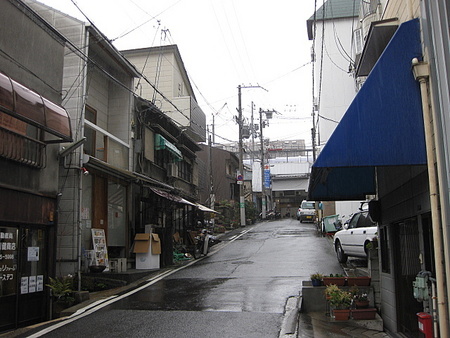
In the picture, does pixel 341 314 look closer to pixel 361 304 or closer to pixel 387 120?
pixel 361 304

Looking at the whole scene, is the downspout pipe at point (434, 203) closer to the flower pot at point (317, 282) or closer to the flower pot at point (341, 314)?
the flower pot at point (341, 314)

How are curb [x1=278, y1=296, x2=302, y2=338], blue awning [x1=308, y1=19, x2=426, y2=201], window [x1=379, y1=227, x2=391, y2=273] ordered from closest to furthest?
blue awning [x1=308, y1=19, x2=426, y2=201] < curb [x1=278, y1=296, x2=302, y2=338] < window [x1=379, y1=227, x2=391, y2=273]

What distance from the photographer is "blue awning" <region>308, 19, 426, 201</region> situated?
17.8ft

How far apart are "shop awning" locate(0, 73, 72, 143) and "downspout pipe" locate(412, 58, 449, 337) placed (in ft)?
23.7

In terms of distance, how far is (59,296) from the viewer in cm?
1110

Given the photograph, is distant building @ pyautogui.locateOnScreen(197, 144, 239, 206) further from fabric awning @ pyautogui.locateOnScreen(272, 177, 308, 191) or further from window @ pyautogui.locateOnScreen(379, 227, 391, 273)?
window @ pyautogui.locateOnScreen(379, 227, 391, 273)

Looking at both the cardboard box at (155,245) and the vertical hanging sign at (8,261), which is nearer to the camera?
the vertical hanging sign at (8,261)

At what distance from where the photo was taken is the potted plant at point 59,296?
1106 cm

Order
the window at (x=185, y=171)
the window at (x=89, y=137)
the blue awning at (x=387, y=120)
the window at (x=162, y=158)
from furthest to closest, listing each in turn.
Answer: the window at (x=185, y=171) < the window at (x=162, y=158) < the window at (x=89, y=137) < the blue awning at (x=387, y=120)

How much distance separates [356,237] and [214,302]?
22.0ft

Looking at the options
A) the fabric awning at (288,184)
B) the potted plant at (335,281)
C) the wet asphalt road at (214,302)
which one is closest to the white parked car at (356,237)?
the wet asphalt road at (214,302)

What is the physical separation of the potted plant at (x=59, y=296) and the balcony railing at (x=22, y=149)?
309 centimetres

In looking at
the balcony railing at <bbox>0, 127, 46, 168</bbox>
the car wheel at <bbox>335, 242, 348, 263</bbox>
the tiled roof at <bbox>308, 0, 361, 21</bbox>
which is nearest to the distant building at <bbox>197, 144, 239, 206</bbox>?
the tiled roof at <bbox>308, 0, 361, 21</bbox>

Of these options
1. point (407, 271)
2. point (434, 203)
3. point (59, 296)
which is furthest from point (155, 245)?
point (434, 203)
